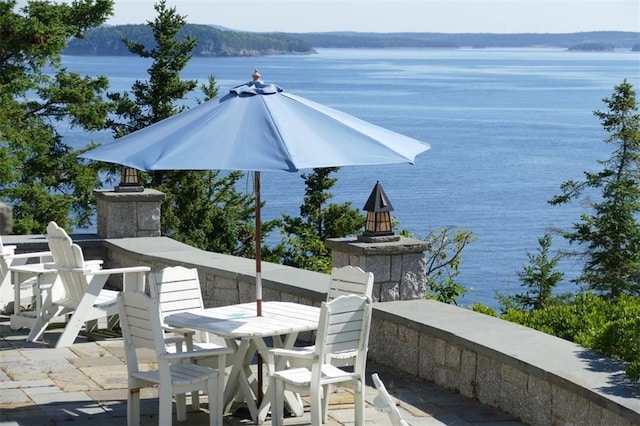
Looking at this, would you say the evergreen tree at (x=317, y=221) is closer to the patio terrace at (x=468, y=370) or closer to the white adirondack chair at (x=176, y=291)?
the patio terrace at (x=468, y=370)

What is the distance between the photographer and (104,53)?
5853cm

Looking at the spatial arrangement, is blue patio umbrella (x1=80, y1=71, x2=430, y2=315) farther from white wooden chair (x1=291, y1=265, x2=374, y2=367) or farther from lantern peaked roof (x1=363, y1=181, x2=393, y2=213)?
lantern peaked roof (x1=363, y1=181, x2=393, y2=213)

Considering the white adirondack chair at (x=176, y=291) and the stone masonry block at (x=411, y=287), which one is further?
the stone masonry block at (x=411, y=287)

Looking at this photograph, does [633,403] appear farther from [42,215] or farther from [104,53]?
[104,53]

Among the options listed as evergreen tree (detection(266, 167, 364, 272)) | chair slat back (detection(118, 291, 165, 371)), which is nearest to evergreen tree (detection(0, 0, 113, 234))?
evergreen tree (detection(266, 167, 364, 272))

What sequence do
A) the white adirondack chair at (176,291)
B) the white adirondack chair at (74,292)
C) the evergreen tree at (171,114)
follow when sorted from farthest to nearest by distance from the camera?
the evergreen tree at (171,114), the white adirondack chair at (74,292), the white adirondack chair at (176,291)

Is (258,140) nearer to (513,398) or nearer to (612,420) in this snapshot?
(513,398)

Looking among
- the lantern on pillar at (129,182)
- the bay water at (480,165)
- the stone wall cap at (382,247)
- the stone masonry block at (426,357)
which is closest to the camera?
the stone masonry block at (426,357)

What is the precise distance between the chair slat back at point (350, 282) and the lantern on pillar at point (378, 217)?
96 centimetres

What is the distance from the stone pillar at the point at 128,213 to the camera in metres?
11.0

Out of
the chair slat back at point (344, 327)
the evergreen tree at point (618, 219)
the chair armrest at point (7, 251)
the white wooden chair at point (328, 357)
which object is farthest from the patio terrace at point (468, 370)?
the evergreen tree at point (618, 219)

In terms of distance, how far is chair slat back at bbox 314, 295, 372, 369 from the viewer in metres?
5.91

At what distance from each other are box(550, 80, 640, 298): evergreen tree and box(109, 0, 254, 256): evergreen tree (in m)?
11.7

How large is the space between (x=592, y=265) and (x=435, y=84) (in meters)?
101
